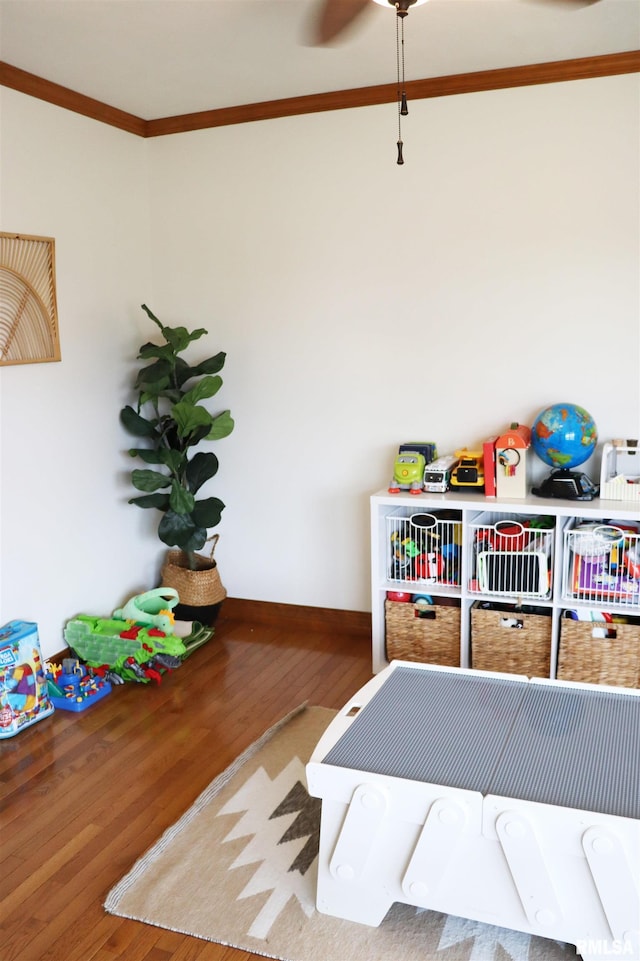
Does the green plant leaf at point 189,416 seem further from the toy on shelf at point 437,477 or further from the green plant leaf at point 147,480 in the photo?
the toy on shelf at point 437,477

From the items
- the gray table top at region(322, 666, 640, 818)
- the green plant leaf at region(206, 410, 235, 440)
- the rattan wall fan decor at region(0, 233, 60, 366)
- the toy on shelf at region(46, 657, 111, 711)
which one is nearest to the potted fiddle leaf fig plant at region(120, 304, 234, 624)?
the green plant leaf at region(206, 410, 235, 440)

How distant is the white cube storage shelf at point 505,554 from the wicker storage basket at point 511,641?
0.13ft

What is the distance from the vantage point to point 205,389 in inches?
144

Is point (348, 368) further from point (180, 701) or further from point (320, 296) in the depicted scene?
point (180, 701)

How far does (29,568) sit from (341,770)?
1.90m

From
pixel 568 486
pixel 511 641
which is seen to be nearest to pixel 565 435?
pixel 568 486

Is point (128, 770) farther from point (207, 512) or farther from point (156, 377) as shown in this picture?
point (156, 377)

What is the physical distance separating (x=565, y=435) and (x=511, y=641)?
842mm

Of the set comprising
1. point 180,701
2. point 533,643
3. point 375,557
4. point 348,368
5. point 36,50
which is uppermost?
point 36,50

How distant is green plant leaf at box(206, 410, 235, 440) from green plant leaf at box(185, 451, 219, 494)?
159 millimetres

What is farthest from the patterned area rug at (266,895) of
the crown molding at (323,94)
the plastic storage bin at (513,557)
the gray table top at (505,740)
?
the crown molding at (323,94)

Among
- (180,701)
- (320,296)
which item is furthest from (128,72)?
(180,701)

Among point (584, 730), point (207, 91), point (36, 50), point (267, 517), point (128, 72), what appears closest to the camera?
point (584, 730)

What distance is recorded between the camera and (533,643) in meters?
3.24
